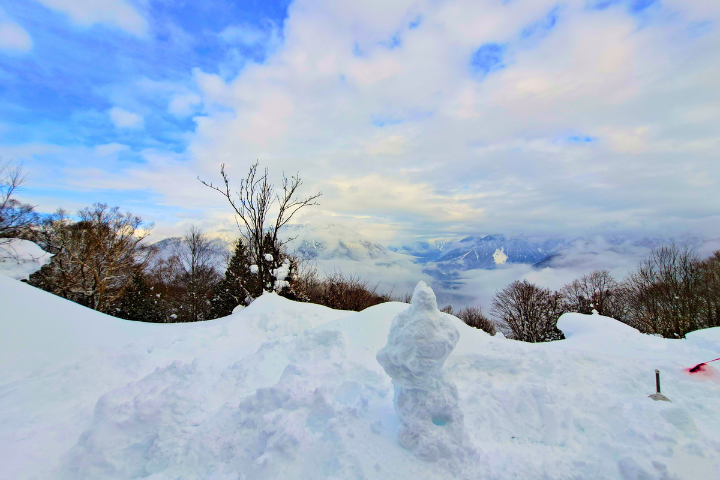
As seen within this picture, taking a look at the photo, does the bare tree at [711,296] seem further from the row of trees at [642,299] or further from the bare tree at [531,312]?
the bare tree at [531,312]

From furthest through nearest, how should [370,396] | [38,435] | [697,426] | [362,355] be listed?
1. [362,355]
2. [370,396]
3. [697,426]
4. [38,435]

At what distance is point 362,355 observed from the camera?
5.32m

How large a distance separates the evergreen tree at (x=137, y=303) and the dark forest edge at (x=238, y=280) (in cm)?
6

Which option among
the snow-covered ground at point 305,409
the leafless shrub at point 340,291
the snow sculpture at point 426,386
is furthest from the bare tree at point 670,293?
the snow sculpture at point 426,386

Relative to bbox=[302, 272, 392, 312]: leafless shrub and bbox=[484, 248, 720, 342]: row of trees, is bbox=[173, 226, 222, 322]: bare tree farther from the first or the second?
bbox=[484, 248, 720, 342]: row of trees

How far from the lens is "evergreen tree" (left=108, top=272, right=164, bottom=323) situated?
1812 cm

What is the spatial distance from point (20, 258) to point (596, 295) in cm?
4243

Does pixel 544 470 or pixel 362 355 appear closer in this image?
pixel 544 470

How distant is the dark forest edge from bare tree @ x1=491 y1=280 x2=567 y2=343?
0.32ft

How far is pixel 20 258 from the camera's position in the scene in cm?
1014

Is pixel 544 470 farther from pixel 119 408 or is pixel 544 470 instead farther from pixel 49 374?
pixel 49 374

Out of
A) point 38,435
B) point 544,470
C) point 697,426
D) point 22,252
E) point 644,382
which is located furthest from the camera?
point 22,252

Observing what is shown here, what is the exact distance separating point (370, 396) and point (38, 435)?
3.72 meters

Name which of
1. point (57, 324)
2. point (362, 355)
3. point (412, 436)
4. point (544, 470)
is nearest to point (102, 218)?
point (57, 324)
